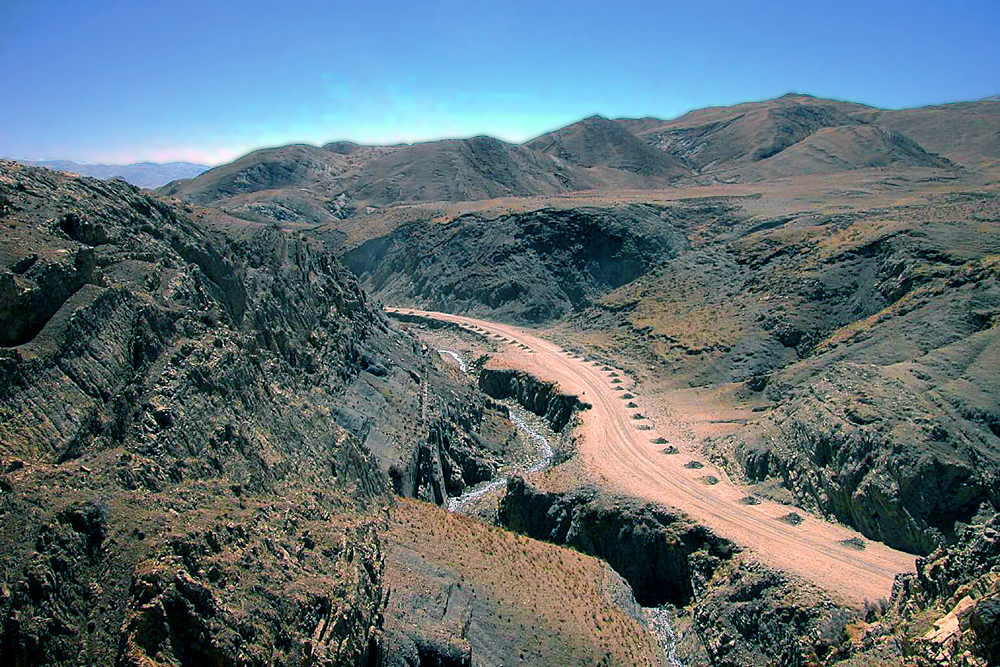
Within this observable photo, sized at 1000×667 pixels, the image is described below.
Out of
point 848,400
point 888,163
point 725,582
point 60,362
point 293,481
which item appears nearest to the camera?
point 60,362

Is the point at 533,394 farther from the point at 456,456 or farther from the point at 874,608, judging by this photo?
the point at 874,608

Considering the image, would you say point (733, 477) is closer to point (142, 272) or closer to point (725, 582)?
point (725, 582)

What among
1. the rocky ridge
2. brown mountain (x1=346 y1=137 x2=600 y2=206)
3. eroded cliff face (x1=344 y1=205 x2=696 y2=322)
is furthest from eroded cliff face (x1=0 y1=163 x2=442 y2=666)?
brown mountain (x1=346 y1=137 x2=600 y2=206)

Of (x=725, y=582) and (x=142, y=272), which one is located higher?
(x=142, y=272)

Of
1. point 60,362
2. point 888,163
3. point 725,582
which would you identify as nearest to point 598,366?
point 725,582

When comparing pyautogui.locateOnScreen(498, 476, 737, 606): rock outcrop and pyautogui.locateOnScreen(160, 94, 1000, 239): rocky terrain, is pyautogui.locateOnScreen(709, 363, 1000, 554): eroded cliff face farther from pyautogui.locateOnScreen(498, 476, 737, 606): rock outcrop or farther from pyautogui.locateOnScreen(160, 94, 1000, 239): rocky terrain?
pyautogui.locateOnScreen(160, 94, 1000, 239): rocky terrain

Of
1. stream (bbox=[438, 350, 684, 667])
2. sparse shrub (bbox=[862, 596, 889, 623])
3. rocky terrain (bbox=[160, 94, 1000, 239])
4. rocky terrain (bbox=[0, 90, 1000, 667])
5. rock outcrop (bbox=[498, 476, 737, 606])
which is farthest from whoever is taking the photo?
rocky terrain (bbox=[160, 94, 1000, 239])

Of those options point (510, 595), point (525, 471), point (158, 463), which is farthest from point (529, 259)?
point (158, 463)
